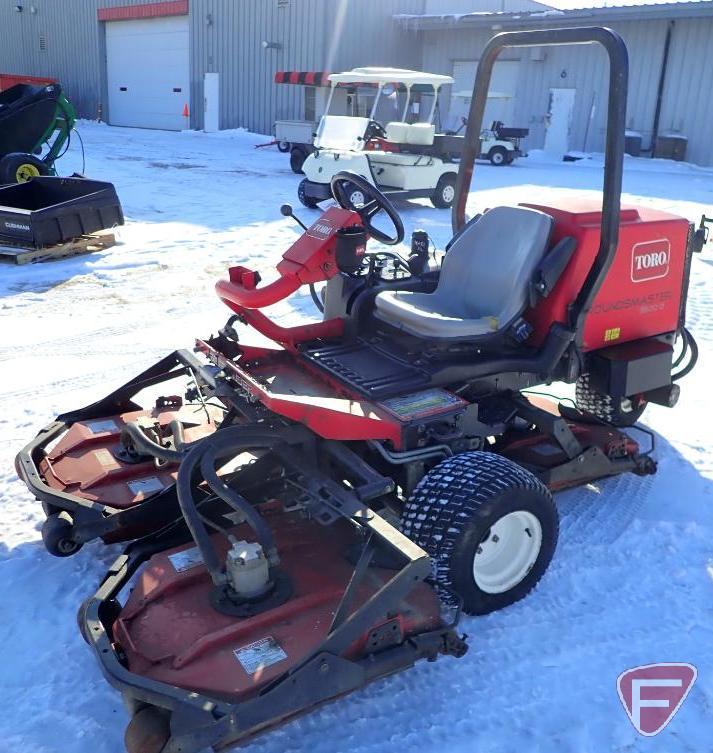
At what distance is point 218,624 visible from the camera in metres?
2.14

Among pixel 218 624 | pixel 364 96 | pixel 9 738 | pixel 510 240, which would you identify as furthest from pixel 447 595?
pixel 364 96

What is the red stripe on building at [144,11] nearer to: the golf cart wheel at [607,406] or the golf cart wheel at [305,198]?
the golf cart wheel at [305,198]

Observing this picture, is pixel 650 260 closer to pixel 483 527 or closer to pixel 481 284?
pixel 481 284

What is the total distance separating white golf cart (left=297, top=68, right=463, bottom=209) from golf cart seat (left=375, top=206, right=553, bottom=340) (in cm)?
660

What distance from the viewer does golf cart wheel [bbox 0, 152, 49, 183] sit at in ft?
28.1

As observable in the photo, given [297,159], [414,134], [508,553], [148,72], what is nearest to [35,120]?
[297,159]

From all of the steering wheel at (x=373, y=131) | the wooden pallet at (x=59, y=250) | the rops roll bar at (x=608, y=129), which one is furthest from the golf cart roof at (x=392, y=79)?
the rops roll bar at (x=608, y=129)

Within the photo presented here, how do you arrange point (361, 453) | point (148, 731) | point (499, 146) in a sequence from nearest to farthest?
point (148, 731) → point (361, 453) → point (499, 146)

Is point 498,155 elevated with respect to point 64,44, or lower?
lower

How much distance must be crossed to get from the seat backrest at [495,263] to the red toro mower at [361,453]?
10 mm

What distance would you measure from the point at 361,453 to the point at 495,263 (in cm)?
100

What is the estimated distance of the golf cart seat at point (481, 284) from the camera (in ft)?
9.62

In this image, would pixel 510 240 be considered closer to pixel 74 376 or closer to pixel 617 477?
pixel 617 477

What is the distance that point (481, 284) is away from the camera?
3176 millimetres
